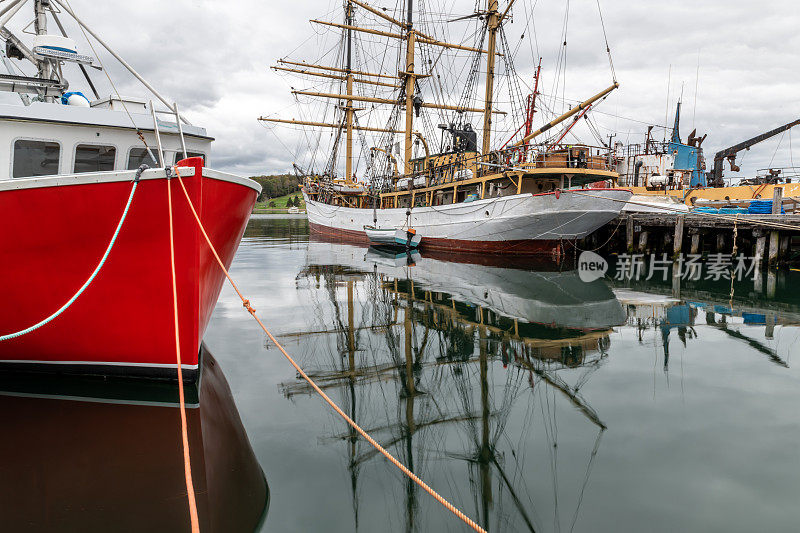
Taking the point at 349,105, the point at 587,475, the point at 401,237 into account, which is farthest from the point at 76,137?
the point at 349,105

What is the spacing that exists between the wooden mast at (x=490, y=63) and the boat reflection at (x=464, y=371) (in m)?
12.3

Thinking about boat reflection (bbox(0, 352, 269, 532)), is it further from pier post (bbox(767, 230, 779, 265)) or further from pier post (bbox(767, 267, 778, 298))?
pier post (bbox(767, 230, 779, 265))

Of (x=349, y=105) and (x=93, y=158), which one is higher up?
(x=349, y=105)

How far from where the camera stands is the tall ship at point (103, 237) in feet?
19.0

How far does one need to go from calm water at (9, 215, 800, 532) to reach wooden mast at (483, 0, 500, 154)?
17.7 m

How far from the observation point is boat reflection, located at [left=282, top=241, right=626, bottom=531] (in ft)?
15.8

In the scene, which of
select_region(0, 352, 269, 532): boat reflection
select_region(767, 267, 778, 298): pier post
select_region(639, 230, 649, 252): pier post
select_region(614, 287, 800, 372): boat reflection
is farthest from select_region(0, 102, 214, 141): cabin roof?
select_region(639, 230, 649, 252): pier post

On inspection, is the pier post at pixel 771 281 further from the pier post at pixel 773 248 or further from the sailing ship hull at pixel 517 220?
the sailing ship hull at pixel 517 220

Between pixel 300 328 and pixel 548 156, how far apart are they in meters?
15.7

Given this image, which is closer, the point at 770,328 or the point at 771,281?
the point at 770,328

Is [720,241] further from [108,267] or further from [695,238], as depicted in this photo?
[108,267]

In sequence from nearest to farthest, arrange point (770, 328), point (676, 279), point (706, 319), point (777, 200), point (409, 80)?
1. point (770, 328)
2. point (706, 319)
3. point (676, 279)
4. point (777, 200)
5. point (409, 80)

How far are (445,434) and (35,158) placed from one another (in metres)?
6.89

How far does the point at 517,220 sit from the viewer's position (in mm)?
21953
